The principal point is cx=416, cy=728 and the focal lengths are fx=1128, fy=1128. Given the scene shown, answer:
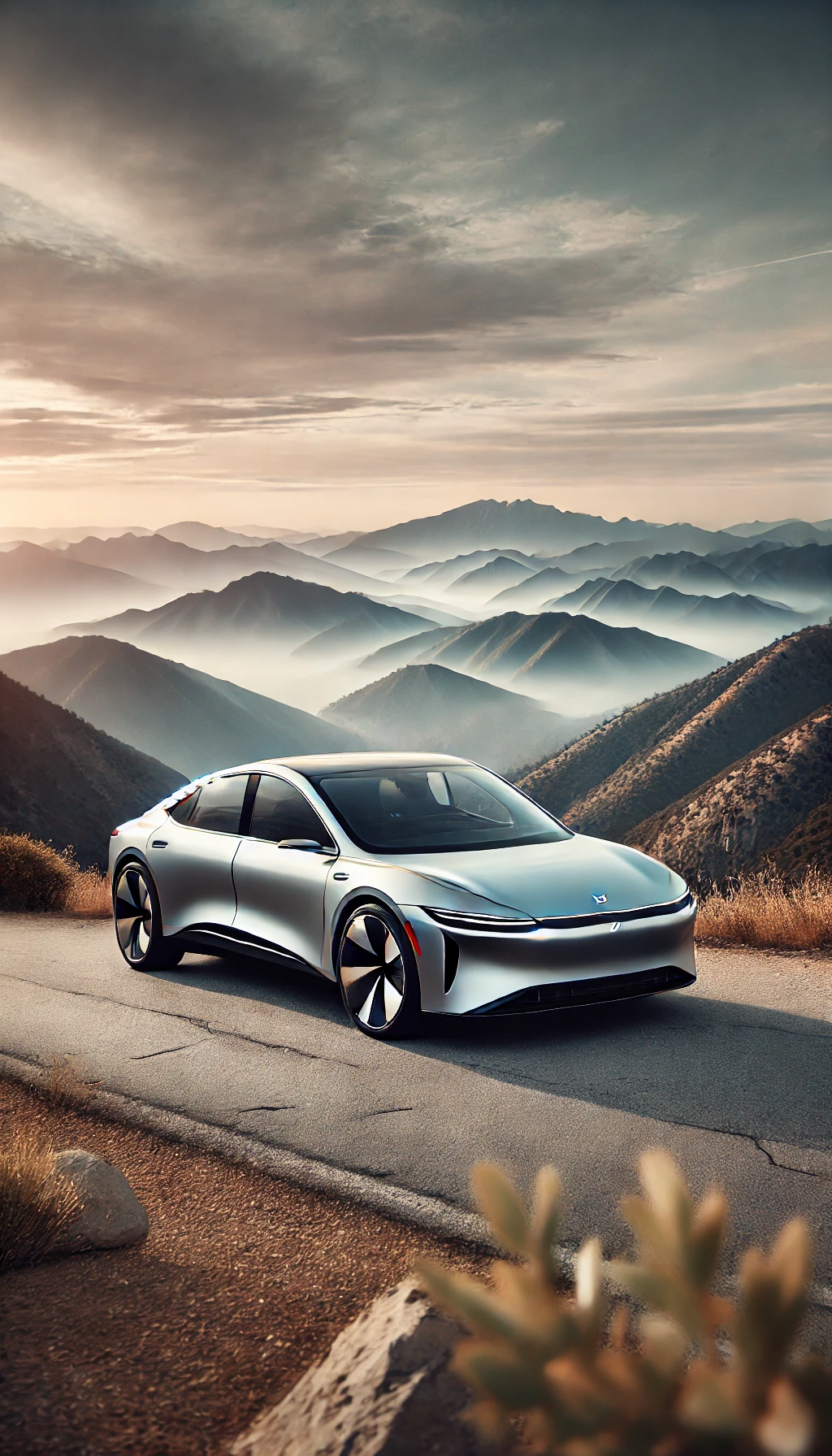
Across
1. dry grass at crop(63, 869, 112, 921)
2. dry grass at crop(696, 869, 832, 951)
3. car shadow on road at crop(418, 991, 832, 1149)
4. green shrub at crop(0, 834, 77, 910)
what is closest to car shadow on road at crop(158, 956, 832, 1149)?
car shadow on road at crop(418, 991, 832, 1149)

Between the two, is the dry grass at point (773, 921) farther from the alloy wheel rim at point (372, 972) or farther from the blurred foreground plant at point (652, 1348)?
the blurred foreground plant at point (652, 1348)

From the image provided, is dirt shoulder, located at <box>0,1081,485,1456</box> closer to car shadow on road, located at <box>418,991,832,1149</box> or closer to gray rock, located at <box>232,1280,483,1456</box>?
gray rock, located at <box>232,1280,483,1456</box>

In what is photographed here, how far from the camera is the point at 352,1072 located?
5.66m

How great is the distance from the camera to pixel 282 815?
741cm

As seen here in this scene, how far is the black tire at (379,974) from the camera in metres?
5.97

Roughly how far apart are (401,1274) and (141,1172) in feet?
4.85

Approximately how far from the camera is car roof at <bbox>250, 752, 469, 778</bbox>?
746cm

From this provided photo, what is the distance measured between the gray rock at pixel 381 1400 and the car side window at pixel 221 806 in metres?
5.18

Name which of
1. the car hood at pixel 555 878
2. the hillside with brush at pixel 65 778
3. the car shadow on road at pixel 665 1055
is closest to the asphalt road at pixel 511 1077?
the car shadow on road at pixel 665 1055

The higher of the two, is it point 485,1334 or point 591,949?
point 485,1334

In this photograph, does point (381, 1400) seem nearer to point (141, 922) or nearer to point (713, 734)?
point (141, 922)

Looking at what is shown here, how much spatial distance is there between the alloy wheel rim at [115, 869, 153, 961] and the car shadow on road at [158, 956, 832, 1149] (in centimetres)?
120

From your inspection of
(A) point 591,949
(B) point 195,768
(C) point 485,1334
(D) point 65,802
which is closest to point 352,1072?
(A) point 591,949

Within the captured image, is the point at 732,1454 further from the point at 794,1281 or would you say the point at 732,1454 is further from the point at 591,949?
the point at 591,949
